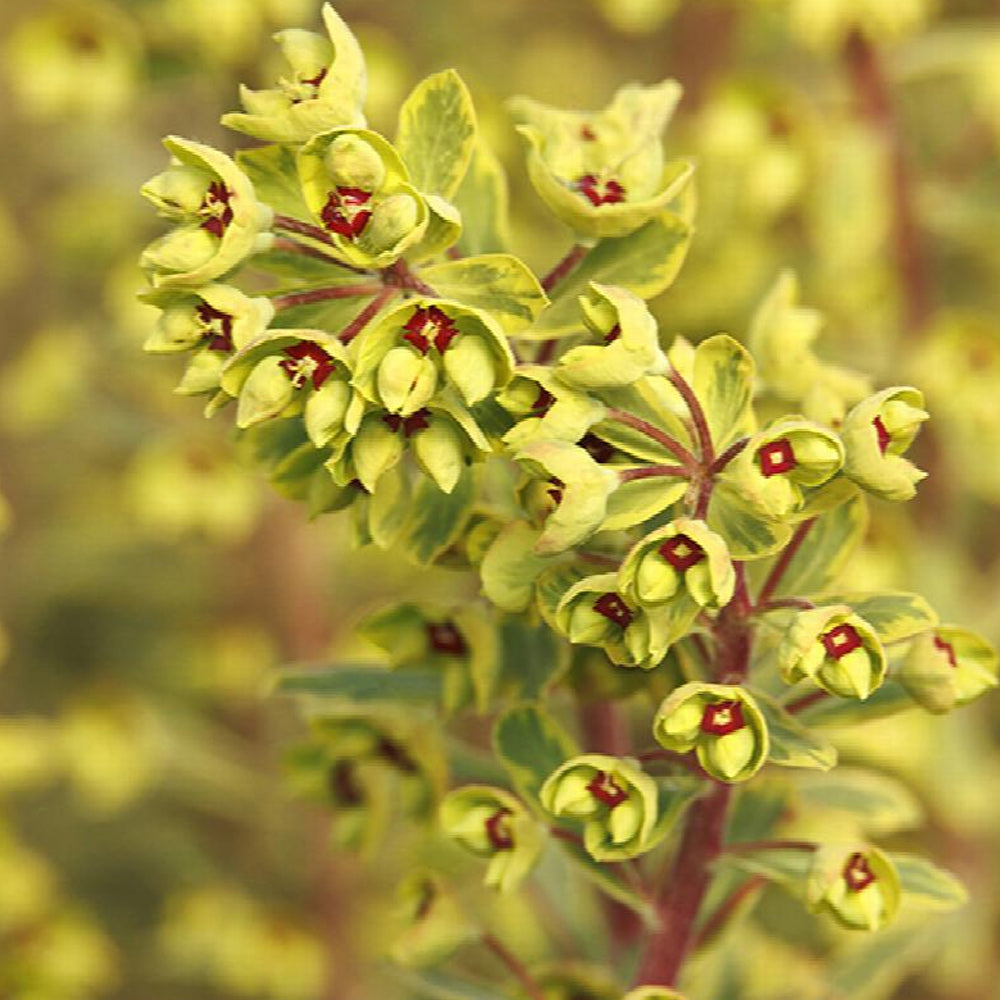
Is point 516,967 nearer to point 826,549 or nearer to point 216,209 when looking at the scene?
point 826,549

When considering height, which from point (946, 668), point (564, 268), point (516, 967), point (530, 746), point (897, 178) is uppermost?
point (897, 178)

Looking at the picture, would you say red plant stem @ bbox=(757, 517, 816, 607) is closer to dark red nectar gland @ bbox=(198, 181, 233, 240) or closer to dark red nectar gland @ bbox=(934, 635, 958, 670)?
dark red nectar gland @ bbox=(934, 635, 958, 670)

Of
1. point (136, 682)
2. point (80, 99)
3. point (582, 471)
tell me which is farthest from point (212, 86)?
point (582, 471)

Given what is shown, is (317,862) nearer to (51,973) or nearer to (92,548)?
(51,973)

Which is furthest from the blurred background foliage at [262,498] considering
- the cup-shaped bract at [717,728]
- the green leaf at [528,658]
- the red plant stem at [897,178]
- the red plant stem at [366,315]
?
the red plant stem at [366,315]

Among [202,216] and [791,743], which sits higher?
[202,216]

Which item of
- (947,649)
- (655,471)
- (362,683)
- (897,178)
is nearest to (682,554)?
(655,471)
